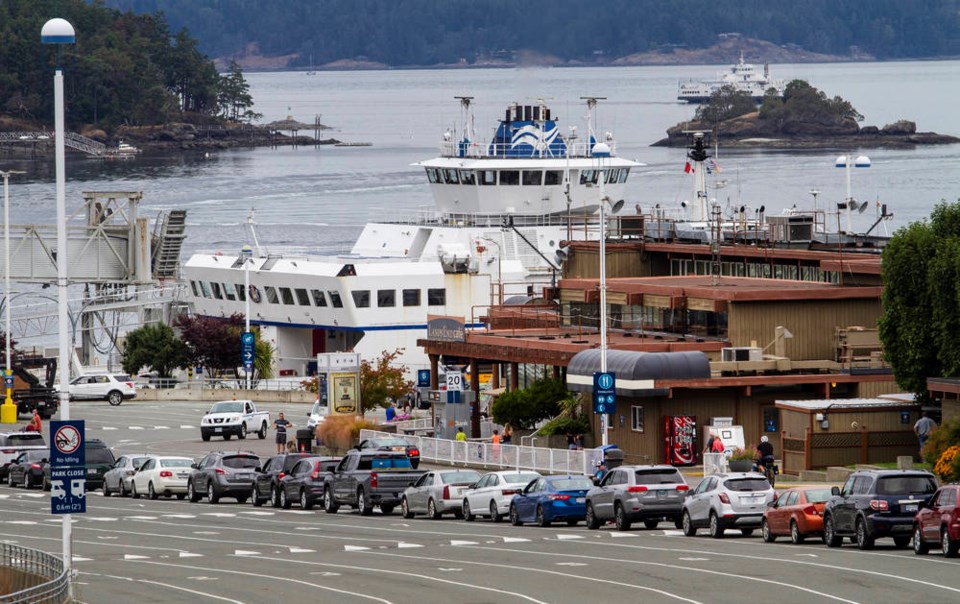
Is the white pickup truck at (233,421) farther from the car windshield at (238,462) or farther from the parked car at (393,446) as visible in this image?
the car windshield at (238,462)

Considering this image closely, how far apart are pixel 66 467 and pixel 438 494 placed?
47.6 ft

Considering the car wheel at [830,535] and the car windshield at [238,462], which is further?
the car windshield at [238,462]

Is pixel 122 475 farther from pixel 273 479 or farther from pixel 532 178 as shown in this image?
pixel 532 178

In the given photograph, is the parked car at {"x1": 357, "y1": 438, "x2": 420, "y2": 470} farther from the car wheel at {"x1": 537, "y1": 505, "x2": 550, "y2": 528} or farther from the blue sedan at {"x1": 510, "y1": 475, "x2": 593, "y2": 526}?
the car wheel at {"x1": 537, "y1": 505, "x2": 550, "y2": 528}

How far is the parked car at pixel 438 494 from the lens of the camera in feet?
136

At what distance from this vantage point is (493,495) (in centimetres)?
4091

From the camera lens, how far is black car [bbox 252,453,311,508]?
152 ft

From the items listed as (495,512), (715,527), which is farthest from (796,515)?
(495,512)

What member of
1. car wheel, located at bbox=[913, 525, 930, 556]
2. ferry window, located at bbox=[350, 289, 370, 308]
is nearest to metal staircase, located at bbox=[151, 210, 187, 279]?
ferry window, located at bbox=[350, 289, 370, 308]

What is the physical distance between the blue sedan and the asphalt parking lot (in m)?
0.37

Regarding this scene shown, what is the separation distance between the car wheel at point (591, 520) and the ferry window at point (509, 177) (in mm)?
62009

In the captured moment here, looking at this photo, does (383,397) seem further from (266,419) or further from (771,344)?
(771,344)

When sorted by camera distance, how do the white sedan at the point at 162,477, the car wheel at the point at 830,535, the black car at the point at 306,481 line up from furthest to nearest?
the white sedan at the point at 162,477
the black car at the point at 306,481
the car wheel at the point at 830,535

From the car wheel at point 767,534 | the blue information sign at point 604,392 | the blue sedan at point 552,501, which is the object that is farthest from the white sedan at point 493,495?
the car wheel at point 767,534
